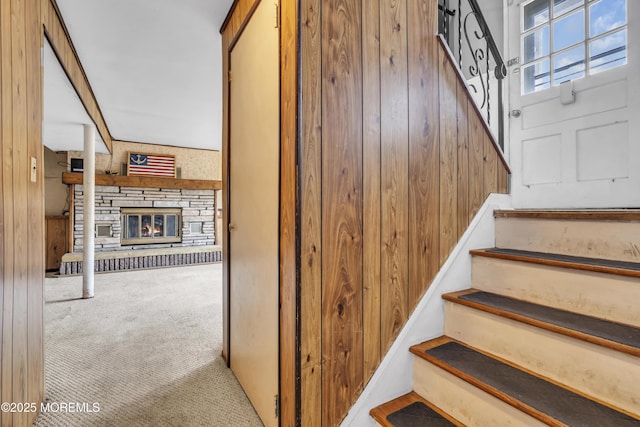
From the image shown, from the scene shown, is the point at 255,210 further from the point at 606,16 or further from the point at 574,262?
the point at 606,16

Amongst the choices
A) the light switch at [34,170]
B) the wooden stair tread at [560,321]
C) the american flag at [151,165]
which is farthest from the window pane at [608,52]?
the american flag at [151,165]

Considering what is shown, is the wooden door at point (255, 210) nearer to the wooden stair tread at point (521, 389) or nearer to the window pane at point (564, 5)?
the wooden stair tread at point (521, 389)

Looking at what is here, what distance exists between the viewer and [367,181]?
1246 millimetres

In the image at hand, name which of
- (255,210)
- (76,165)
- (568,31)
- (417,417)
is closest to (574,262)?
(417,417)

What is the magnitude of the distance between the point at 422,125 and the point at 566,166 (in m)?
1.64

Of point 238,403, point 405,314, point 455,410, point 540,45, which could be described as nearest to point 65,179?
point 238,403

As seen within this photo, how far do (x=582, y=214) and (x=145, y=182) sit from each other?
20.2ft

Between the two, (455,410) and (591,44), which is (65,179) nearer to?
(455,410)

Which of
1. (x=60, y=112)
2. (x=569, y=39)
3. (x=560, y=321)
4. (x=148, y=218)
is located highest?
(x=569, y=39)

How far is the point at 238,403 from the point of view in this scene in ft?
5.15

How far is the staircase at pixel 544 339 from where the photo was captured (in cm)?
94

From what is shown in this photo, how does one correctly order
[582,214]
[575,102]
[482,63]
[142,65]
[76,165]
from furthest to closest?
[76,165], [482,63], [142,65], [575,102], [582,214]

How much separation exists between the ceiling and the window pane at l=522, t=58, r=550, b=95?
254 cm

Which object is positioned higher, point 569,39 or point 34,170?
point 569,39
